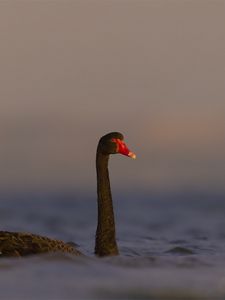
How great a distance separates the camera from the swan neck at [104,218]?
14.8 meters

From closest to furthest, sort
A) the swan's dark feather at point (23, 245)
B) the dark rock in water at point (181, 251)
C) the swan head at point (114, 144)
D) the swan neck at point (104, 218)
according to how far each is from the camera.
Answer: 1. the swan's dark feather at point (23, 245)
2. the swan neck at point (104, 218)
3. the swan head at point (114, 144)
4. the dark rock in water at point (181, 251)

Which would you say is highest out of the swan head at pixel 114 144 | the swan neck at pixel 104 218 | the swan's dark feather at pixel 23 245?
the swan head at pixel 114 144

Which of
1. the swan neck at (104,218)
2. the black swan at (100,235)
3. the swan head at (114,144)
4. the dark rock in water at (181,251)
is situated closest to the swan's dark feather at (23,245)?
the black swan at (100,235)

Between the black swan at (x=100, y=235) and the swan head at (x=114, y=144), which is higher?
the swan head at (x=114, y=144)

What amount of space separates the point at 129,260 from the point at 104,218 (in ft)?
1.91

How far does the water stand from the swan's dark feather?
0.48ft

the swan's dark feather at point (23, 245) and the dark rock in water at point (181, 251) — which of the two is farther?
the dark rock in water at point (181, 251)

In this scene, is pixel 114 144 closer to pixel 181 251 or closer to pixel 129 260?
pixel 129 260

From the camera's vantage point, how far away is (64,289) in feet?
39.0

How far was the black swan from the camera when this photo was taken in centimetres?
1377

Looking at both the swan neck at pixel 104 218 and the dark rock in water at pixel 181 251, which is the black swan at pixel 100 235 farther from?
the dark rock in water at pixel 181 251

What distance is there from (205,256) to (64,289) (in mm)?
4375

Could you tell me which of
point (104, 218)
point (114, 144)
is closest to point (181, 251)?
point (104, 218)

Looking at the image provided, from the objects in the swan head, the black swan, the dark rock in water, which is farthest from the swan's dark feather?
the dark rock in water
